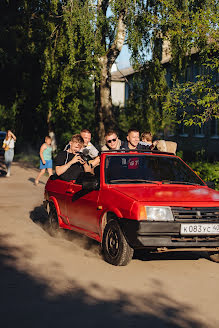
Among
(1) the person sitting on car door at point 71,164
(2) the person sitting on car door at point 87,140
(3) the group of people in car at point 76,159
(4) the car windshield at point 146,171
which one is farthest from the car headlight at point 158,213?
(2) the person sitting on car door at point 87,140

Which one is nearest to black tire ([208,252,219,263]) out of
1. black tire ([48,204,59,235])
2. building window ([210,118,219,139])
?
black tire ([48,204,59,235])

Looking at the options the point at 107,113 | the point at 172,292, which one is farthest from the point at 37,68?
the point at 172,292

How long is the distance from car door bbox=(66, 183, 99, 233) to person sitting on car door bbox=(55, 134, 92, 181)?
0.40 m

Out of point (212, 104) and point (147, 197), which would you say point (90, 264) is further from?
point (212, 104)

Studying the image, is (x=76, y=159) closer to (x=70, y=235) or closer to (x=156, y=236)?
(x=70, y=235)

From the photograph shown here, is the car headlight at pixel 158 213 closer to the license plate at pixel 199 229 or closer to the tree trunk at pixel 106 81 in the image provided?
the license plate at pixel 199 229

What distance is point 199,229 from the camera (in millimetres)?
7363

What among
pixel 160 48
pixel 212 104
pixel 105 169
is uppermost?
pixel 160 48

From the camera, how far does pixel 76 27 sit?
21281 mm

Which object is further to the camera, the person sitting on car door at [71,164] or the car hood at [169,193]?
the person sitting on car door at [71,164]

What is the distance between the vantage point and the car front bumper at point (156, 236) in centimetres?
721

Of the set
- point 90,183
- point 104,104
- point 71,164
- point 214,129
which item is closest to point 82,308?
point 90,183

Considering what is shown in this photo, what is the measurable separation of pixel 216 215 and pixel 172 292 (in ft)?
5.11

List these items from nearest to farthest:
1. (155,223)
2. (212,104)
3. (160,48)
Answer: (155,223), (212,104), (160,48)
